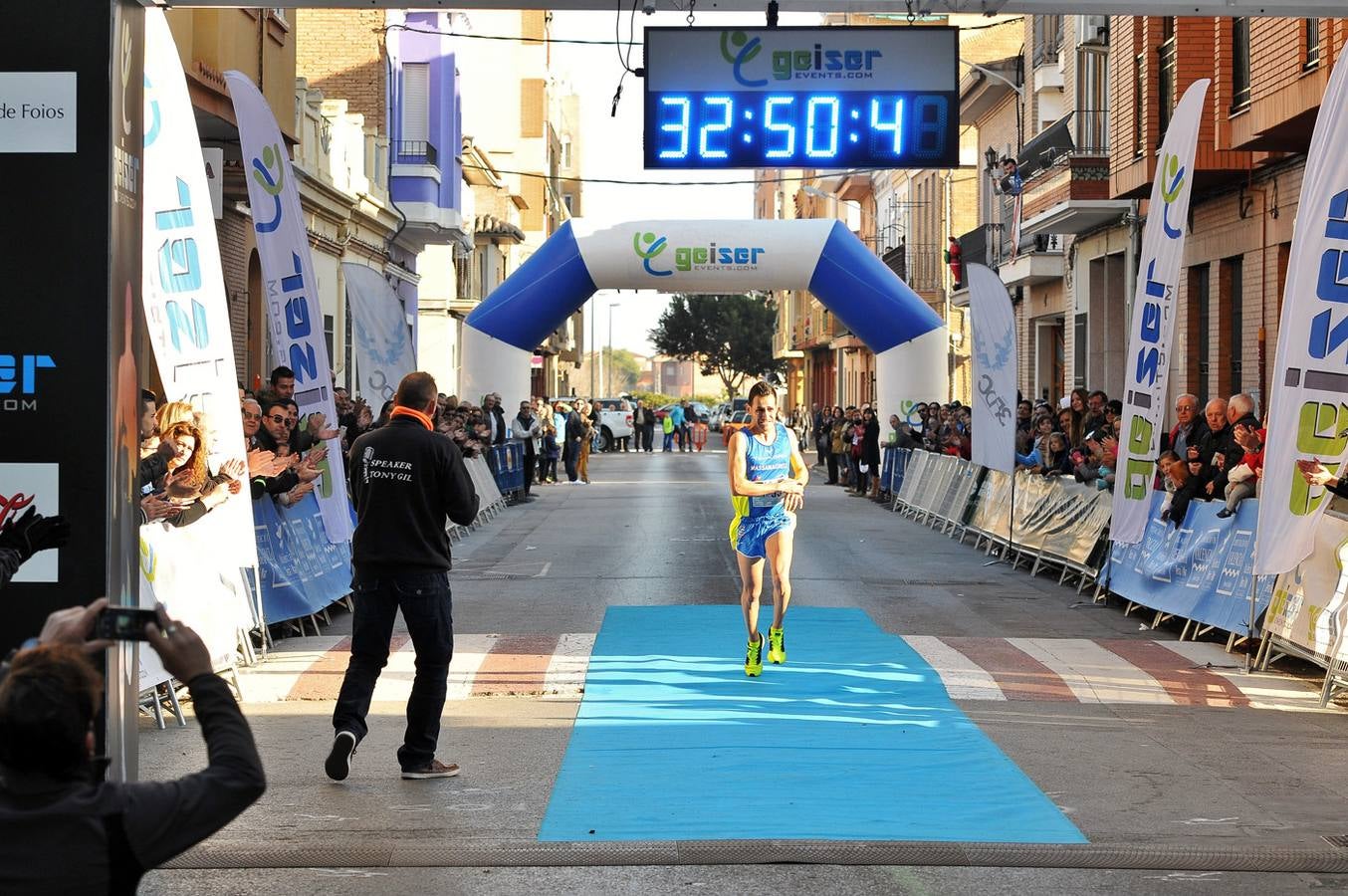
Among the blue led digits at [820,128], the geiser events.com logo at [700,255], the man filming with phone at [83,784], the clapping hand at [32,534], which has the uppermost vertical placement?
the geiser events.com logo at [700,255]

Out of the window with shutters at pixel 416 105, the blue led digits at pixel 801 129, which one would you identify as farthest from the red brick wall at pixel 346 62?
the blue led digits at pixel 801 129

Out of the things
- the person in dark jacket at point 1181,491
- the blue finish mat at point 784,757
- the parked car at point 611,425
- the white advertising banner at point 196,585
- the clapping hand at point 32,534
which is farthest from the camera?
the parked car at point 611,425

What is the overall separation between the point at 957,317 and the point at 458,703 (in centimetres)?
4276

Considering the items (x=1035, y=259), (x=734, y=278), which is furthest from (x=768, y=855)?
(x=1035, y=259)

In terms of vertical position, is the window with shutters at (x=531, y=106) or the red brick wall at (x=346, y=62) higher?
the window with shutters at (x=531, y=106)

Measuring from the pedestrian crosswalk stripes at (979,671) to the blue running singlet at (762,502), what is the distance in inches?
56.1

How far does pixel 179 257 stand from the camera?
799 cm

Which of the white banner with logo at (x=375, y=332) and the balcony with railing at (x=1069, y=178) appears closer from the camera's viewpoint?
the white banner with logo at (x=375, y=332)

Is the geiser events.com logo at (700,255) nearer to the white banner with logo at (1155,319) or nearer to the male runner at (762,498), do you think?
the white banner with logo at (1155,319)

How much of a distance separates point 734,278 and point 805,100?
16345mm

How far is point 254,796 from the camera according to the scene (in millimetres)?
3473

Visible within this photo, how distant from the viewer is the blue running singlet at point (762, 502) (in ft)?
34.7

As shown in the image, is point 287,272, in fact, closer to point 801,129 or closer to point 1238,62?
point 801,129

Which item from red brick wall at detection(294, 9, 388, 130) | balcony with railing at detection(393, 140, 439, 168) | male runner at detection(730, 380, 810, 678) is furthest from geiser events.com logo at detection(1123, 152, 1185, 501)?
balcony with railing at detection(393, 140, 439, 168)
